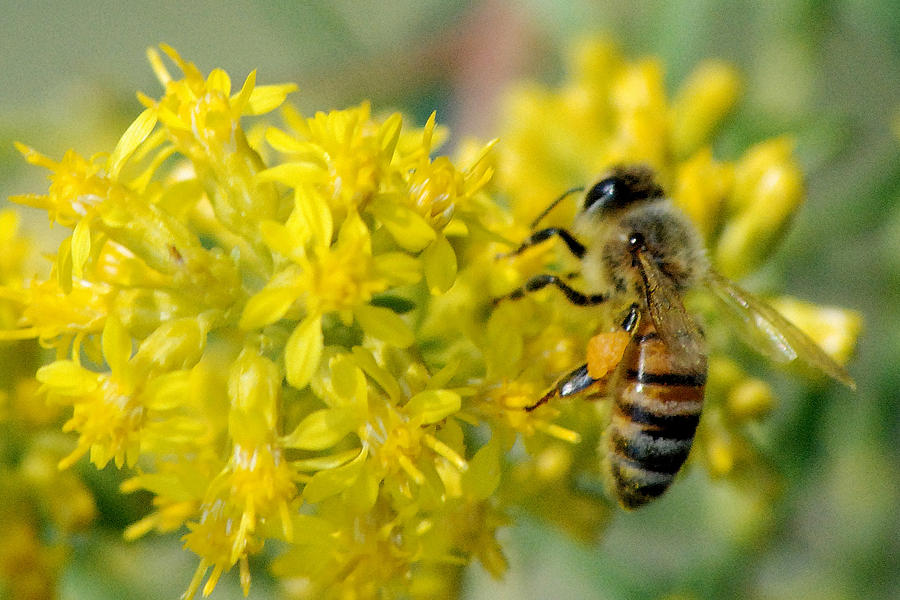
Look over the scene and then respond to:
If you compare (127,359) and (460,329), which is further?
(460,329)

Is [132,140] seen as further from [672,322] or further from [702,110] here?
[702,110]

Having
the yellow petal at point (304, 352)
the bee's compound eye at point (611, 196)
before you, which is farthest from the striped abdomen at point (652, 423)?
the yellow petal at point (304, 352)

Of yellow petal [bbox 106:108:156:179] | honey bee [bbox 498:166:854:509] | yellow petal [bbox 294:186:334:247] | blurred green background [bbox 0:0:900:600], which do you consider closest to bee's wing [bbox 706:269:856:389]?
honey bee [bbox 498:166:854:509]

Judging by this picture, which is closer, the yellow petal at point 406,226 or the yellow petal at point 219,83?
the yellow petal at point 406,226

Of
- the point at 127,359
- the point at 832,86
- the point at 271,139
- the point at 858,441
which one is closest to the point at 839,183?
the point at 832,86

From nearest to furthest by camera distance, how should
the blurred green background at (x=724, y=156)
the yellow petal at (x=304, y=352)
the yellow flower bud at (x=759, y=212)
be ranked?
the yellow petal at (x=304, y=352), the yellow flower bud at (x=759, y=212), the blurred green background at (x=724, y=156)

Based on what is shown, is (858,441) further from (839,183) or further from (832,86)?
(832,86)

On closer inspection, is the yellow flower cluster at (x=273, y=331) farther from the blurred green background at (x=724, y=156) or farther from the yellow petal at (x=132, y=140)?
the blurred green background at (x=724, y=156)
